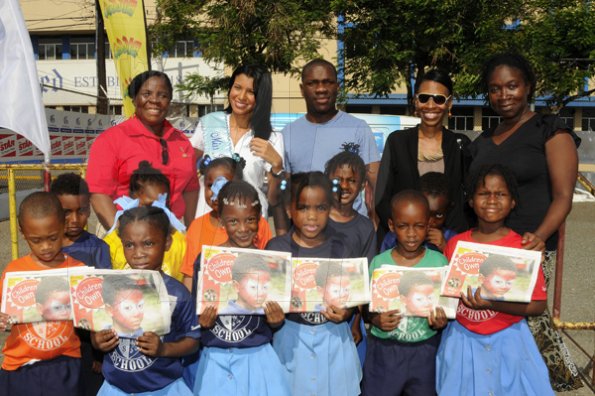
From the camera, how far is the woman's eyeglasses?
2.60 m

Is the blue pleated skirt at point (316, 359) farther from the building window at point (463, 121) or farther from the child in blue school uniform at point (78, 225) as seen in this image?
the building window at point (463, 121)

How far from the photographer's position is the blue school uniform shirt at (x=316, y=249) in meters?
2.27

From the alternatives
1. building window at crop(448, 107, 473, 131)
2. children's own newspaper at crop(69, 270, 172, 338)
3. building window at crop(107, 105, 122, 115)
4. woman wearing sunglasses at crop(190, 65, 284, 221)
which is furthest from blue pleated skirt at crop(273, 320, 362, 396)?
building window at crop(448, 107, 473, 131)

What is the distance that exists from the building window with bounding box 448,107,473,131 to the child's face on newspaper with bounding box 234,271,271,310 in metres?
1.32

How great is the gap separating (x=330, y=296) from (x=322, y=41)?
919 mm

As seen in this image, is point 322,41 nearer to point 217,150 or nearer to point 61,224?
point 217,150

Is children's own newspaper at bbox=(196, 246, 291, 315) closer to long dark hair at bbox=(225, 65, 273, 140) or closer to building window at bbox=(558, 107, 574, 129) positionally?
long dark hair at bbox=(225, 65, 273, 140)

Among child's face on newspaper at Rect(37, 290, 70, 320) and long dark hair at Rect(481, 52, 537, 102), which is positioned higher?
A: long dark hair at Rect(481, 52, 537, 102)

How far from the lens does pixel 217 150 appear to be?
211 centimetres

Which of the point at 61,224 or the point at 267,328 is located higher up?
the point at 61,224

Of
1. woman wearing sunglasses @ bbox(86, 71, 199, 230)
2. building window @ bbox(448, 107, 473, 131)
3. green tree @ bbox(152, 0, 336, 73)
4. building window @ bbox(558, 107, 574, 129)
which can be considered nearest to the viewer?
green tree @ bbox(152, 0, 336, 73)

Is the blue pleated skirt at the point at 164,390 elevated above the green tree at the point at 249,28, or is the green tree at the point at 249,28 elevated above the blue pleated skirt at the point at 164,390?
the green tree at the point at 249,28

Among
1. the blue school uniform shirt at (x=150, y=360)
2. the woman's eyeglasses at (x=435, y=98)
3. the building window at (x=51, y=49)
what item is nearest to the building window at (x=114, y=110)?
the blue school uniform shirt at (x=150, y=360)

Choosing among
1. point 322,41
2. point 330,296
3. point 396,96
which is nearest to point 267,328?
point 330,296
